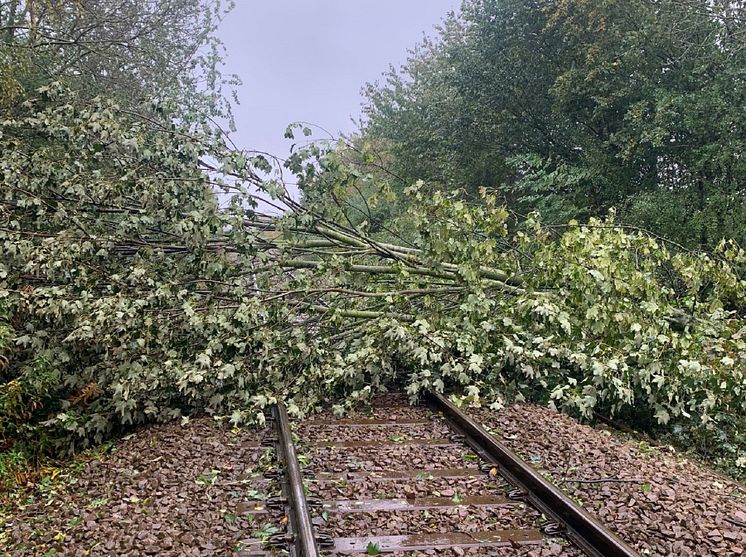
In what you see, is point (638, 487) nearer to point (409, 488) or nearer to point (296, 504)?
point (409, 488)

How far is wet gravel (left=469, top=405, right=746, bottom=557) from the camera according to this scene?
344 centimetres

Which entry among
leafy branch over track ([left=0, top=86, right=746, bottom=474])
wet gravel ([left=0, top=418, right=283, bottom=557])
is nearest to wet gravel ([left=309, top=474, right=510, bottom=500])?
wet gravel ([left=0, top=418, right=283, bottom=557])

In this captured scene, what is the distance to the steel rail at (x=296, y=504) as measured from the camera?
3197mm

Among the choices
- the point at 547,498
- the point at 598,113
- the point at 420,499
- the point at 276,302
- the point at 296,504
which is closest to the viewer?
the point at 296,504

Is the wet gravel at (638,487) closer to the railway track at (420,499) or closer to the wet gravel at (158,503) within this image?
the railway track at (420,499)

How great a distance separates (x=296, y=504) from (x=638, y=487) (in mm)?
2299

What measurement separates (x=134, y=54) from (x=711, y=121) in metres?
13.2

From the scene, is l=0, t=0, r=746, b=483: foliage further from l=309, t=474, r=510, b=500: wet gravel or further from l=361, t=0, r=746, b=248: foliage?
l=361, t=0, r=746, b=248: foliage

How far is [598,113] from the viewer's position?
1770 cm

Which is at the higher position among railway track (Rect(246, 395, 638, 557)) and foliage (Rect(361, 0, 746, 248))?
foliage (Rect(361, 0, 746, 248))

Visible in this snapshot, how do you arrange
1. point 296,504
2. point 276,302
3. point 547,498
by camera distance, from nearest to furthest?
point 296,504, point 547,498, point 276,302

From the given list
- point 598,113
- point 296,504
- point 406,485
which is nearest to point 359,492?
point 406,485

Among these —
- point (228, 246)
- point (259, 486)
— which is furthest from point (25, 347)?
point (259, 486)

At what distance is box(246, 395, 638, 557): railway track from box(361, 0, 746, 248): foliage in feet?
30.4
